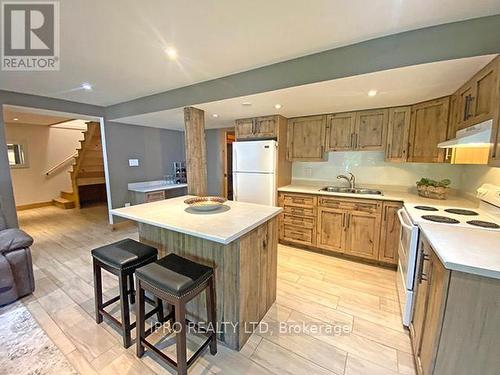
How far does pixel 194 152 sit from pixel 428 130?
9.83ft

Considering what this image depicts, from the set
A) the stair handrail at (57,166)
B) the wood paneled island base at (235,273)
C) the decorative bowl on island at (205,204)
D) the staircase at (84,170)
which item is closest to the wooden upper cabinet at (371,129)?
the wood paneled island base at (235,273)

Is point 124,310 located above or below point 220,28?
below

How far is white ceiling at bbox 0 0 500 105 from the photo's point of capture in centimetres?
135

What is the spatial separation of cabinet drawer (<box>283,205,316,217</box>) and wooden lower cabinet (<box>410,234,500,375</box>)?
2.00 metres

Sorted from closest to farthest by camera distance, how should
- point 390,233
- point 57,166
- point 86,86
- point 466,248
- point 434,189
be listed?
point 466,248, point 434,189, point 390,233, point 86,86, point 57,166

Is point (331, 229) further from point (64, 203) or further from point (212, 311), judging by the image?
point (64, 203)

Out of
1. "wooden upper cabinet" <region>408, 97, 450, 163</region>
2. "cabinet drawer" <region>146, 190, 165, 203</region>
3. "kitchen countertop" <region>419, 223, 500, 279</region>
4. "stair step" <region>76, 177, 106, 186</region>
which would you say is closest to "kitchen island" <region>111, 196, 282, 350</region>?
"kitchen countertop" <region>419, 223, 500, 279</region>

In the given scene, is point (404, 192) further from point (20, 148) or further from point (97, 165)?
point (20, 148)

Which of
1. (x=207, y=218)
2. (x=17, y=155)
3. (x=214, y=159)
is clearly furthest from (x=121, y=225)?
(x=17, y=155)

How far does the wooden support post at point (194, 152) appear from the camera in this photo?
2873mm

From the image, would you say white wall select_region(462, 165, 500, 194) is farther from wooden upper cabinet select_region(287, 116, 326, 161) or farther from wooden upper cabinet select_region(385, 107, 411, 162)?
wooden upper cabinet select_region(287, 116, 326, 161)

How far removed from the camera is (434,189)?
259cm

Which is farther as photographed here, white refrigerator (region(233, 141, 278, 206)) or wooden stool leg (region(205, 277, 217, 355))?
white refrigerator (region(233, 141, 278, 206))

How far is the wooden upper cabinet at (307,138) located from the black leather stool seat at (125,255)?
2.65 metres
